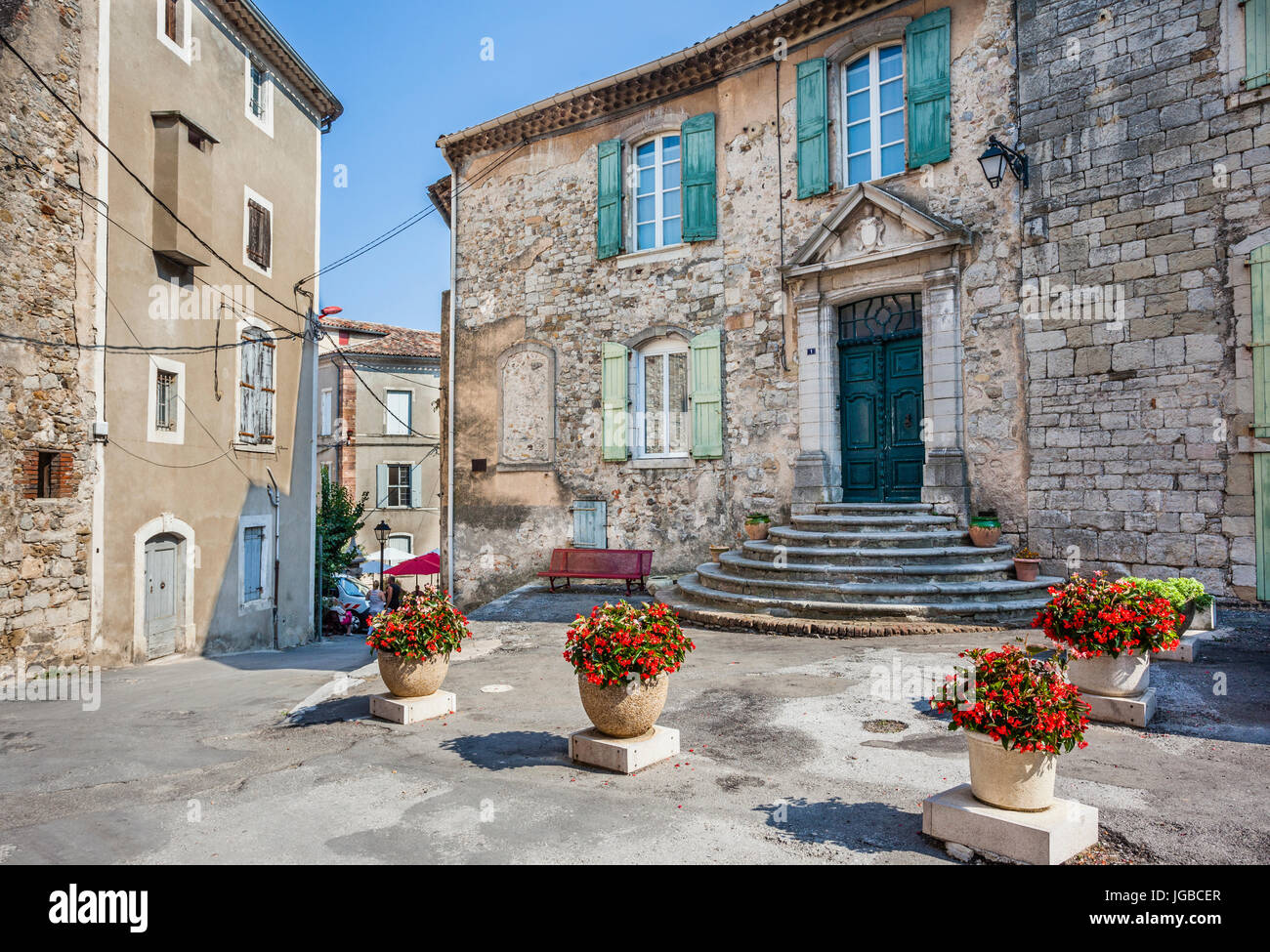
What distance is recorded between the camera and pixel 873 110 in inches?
454

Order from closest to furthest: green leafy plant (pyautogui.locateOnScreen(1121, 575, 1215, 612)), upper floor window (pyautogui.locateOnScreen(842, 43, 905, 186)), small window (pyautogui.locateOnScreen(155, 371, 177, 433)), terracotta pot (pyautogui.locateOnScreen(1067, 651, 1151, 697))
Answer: terracotta pot (pyautogui.locateOnScreen(1067, 651, 1151, 697)) < green leafy plant (pyautogui.locateOnScreen(1121, 575, 1215, 612)) < upper floor window (pyautogui.locateOnScreen(842, 43, 905, 186)) < small window (pyautogui.locateOnScreen(155, 371, 177, 433))

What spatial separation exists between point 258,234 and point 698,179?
8146 millimetres

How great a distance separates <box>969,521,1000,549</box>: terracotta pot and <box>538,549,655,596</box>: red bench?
15.7 feet

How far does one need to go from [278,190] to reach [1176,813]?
16610 mm

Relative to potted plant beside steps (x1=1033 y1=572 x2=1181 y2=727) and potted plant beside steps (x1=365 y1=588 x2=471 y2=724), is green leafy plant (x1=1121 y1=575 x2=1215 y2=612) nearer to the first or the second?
potted plant beside steps (x1=1033 y1=572 x2=1181 y2=727)

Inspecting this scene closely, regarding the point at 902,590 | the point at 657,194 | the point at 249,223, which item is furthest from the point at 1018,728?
the point at 249,223

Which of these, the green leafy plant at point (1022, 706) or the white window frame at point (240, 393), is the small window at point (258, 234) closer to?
the white window frame at point (240, 393)

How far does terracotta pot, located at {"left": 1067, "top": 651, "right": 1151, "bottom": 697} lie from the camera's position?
5.48 metres

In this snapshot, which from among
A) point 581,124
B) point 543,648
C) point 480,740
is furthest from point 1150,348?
point 581,124

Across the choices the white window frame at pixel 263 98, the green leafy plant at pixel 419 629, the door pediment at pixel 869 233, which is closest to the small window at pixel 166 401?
the white window frame at pixel 263 98

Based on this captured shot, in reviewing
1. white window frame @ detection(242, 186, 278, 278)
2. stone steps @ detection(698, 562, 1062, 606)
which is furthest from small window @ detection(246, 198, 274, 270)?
stone steps @ detection(698, 562, 1062, 606)

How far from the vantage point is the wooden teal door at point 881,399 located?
36.8 feet

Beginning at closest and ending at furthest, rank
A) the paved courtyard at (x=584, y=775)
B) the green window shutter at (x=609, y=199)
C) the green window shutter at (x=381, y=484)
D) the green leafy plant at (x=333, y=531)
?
1. the paved courtyard at (x=584, y=775)
2. the green window shutter at (x=609, y=199)
3. the green leafy plant at (x=333, y=531)
4. the green window shutter at (x=381, y=484)

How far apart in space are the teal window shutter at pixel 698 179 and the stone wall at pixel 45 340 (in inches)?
332
